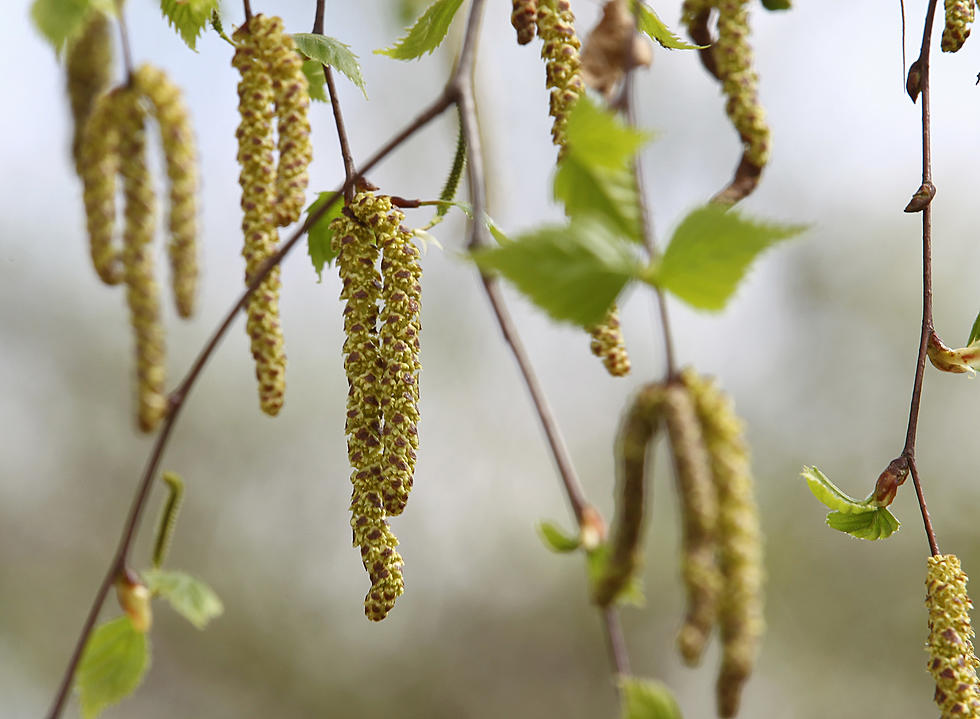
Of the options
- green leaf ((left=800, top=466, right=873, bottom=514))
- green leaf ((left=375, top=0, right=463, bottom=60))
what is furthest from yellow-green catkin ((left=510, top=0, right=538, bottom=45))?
green leaf ((left=800, top=466, right=873, bottom=514))

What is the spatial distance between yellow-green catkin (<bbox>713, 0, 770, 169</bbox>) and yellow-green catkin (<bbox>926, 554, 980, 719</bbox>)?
0.28 m

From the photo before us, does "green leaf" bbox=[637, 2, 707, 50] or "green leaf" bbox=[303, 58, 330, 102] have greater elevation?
"green leaf" bbox=[303, 58, 330, 102]

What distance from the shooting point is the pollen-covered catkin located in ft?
0.77

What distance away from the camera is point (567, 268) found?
267 mm

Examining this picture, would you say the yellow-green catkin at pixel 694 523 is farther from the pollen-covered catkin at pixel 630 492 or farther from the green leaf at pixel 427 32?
the green leaf at pixel 427 32

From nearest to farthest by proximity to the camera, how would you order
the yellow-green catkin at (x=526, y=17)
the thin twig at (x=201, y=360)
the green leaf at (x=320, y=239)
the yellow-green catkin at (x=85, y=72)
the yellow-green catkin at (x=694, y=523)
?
the yellow-green catkin at (x=694, y=523)
the thin twig at (x=201, y=360)
the yellow-green catkin at (x=526, y=17)
the green leaf at (x=320, y=239)
the yellow-green catkin at (x=85, y=72)

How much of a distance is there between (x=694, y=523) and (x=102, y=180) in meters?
0.46

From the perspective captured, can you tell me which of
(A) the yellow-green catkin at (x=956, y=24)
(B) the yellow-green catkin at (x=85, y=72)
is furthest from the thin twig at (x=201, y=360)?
(B) the yellow-green catkin at (x=85, y=72)

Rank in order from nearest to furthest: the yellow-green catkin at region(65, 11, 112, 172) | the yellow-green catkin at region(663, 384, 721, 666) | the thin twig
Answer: the yellow-green catkin at region(663, 384, 721, 666) < the thin twig < the yellow-green catkin at region(65, 11, 112, 172)

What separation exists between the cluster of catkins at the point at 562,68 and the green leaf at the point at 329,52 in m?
0.13

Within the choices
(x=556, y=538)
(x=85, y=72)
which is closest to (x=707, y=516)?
(x=556, y=538)

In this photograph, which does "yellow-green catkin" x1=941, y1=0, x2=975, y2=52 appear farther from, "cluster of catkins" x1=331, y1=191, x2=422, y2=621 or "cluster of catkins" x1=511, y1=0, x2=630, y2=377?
"cluster of catkins" x1=331, y1=191, x2=422, y2=621

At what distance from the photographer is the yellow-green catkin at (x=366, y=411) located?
42cm

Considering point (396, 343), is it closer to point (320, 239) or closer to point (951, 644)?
point (320, 239)
